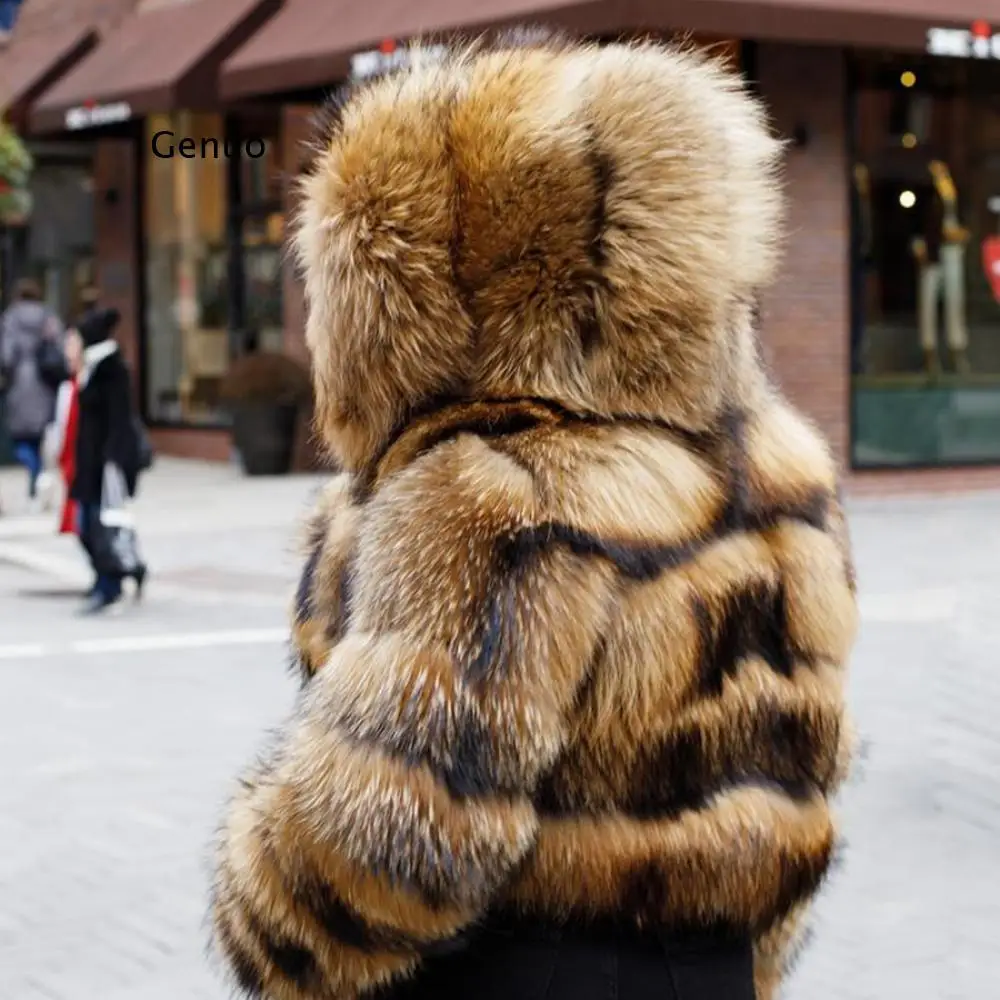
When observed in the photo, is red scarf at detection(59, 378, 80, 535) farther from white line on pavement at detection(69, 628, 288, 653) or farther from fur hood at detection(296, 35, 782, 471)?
fur hood at detection(296, 35, 782, 471)

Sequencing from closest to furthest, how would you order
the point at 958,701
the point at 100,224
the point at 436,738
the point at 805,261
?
the point at 436,738 → the point at 958,701 → the point at 805,261 → the point at 100,224

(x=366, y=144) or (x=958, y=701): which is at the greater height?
(x=366, y=144)

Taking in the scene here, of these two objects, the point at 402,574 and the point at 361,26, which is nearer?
the point at 402,574

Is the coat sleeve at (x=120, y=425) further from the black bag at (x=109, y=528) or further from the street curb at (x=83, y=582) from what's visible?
the street curb at (x=83, y=582)

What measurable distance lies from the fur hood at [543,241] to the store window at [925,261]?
1521cm

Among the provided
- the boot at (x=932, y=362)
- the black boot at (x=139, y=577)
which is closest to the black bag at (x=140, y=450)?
the black boot at (x=139, y=577)

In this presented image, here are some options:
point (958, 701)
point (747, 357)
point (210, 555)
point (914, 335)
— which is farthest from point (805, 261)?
point (747, 357)

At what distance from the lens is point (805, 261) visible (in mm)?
16703

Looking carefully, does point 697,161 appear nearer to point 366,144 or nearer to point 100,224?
point 366,144

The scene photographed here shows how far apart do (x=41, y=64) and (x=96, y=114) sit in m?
2.97

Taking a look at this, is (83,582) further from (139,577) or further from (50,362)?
(50,362)

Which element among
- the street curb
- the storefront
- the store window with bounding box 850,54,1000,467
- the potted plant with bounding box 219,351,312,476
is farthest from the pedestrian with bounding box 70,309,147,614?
the storefront

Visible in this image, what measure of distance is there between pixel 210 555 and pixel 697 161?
476 inches

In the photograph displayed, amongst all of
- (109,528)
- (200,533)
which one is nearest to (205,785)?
(109,528)
